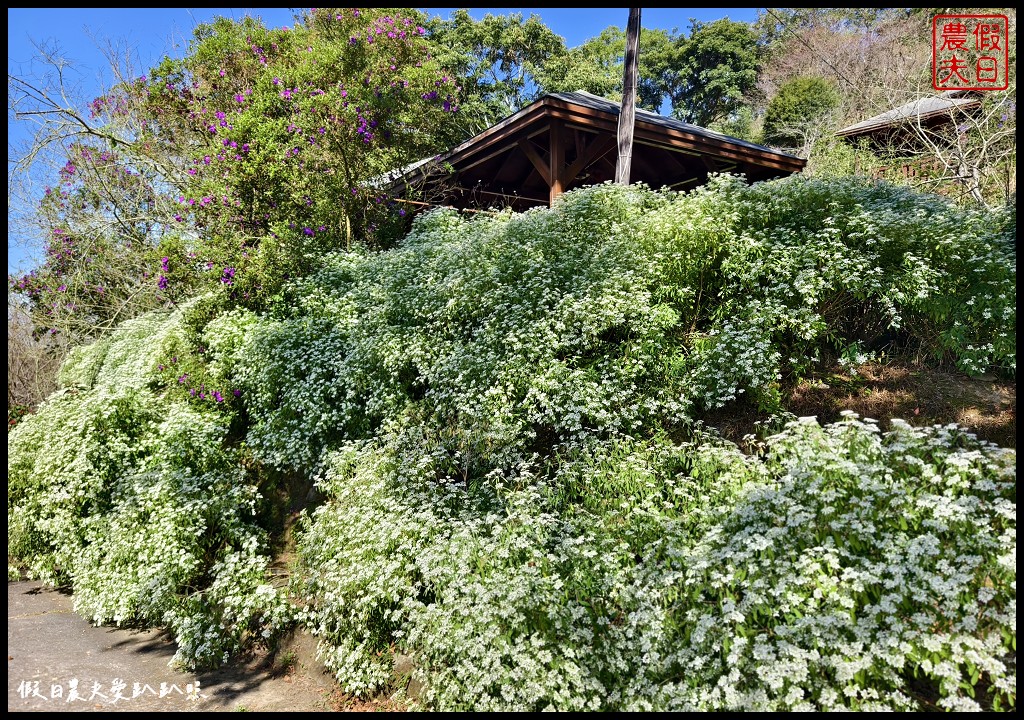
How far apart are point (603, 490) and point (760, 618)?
1.43m

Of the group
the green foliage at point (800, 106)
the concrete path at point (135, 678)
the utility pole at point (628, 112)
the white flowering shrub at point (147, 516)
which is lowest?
the concrete path at point (135, 678)

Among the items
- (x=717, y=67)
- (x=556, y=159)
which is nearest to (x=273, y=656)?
(x=556, y=159)

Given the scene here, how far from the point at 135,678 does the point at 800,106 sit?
21818 mm

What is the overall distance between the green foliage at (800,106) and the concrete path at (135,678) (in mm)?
19900

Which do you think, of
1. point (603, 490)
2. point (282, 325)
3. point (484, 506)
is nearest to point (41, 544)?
point (282, 325)

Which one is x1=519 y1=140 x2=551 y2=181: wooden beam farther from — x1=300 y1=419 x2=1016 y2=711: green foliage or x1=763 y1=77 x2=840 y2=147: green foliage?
x1=763 y1=77 x2=840 y2=147: green foliage

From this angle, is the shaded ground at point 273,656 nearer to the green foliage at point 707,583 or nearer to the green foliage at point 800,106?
the green foliage at point 707,583

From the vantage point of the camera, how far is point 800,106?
1948 centimetres

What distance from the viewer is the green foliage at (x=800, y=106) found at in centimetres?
1925

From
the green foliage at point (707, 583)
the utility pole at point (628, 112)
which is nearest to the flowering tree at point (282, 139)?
the utility pole at point (628, 112)

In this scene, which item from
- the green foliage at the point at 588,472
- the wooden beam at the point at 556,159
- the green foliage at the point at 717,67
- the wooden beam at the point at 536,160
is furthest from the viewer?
the green foliage at the point at 717,67

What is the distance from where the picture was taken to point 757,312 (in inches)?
196

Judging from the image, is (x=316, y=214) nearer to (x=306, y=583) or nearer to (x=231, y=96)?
(x=231, y=96)

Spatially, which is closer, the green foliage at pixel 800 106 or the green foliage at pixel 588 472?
the green foliage at pixel 588 472
